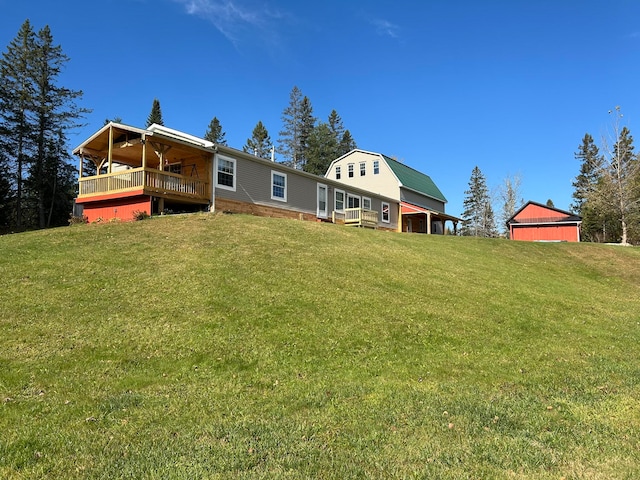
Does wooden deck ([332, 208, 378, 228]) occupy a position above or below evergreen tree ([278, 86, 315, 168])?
below

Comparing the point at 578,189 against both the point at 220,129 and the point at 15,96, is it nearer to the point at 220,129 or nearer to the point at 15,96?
the point at 220,129

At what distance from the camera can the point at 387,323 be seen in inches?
293

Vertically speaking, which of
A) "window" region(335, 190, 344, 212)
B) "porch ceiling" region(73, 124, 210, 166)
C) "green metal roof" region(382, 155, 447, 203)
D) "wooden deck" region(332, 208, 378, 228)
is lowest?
"wooden deck" region(332, 208, 378, 228)

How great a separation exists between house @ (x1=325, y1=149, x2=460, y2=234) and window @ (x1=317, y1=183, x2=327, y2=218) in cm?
1004

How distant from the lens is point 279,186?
21.1 m

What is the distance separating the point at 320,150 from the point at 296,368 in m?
51.3

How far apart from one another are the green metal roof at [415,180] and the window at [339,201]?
8.94m

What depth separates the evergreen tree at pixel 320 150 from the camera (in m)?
54.2

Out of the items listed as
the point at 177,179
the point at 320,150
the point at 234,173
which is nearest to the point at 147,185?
the point at 177,179

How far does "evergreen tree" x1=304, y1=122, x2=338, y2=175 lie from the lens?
54156 mm

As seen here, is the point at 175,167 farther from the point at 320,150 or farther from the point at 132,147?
the point at 320,150

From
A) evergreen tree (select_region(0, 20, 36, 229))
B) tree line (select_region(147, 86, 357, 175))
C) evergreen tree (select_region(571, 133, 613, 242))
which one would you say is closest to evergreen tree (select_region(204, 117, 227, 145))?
tree line (select_region(147, 86, 357, 175))

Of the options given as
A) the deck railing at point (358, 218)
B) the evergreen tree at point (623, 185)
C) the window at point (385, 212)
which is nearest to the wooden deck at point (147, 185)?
the deck railing at point (358, 218)

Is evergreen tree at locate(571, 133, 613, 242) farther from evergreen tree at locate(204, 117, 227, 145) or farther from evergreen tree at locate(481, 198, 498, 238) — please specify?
evergreen tree at locate(204, 117, 227, 145)
